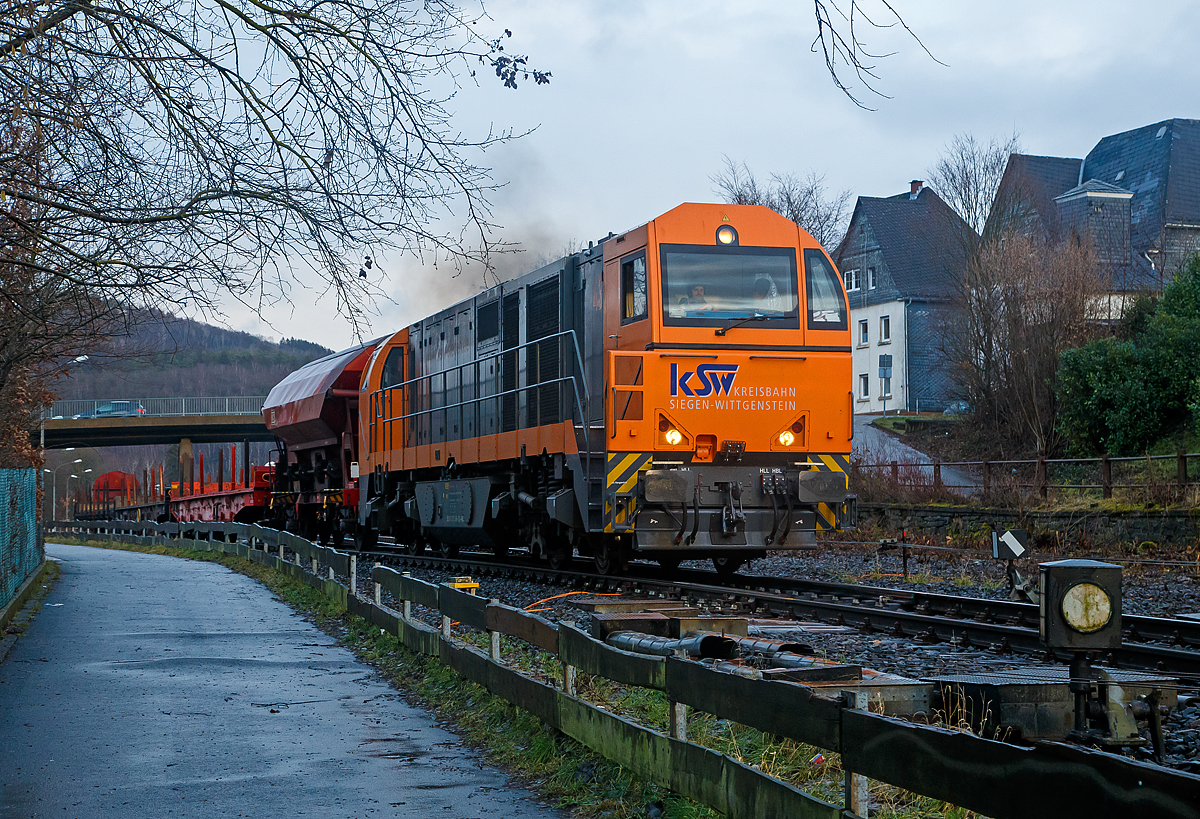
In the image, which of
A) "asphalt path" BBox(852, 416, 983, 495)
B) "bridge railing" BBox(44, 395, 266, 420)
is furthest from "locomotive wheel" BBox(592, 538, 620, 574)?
"bridge railing" BBox(44, 395, 266, 420)

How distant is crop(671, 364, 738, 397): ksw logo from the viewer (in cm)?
1381

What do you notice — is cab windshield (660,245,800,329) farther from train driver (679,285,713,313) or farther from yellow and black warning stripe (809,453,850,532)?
yellow and black warning stripe (809,453,850,532)

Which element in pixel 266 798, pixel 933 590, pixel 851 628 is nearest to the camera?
pixel 266 798

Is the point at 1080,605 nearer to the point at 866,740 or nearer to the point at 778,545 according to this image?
the point at 866,740

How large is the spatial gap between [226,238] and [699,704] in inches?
158

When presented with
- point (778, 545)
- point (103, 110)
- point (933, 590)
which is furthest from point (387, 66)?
point (933, 590)

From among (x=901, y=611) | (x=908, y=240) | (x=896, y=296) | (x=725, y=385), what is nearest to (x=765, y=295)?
(x=725, y=385)

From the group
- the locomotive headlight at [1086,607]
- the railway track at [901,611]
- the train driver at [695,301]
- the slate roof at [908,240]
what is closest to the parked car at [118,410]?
the slate roof at [908,240]

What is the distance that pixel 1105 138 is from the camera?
58.2m

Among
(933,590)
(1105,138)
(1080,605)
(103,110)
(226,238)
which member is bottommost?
(933,590)

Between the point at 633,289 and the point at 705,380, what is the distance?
1.40 m

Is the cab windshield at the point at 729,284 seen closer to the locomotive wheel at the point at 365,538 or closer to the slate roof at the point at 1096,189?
the locomotive wheel at the point at 365,538

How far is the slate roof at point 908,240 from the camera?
180 feet

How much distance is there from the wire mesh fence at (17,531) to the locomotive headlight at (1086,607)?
39.8 ft
